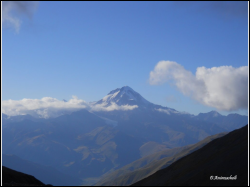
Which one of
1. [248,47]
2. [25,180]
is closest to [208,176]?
[248,47]

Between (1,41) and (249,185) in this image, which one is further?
(249,185)

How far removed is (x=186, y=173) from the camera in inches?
5315

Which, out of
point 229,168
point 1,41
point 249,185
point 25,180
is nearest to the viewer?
point 1,41

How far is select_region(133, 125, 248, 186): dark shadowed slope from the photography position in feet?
346

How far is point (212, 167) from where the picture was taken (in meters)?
125

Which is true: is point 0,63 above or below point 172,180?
above

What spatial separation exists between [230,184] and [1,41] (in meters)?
79.1

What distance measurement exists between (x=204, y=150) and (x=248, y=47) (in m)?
122

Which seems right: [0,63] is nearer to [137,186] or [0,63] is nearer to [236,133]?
[137,186]

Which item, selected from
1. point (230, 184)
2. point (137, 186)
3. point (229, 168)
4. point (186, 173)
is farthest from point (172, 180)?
point (230, 184)

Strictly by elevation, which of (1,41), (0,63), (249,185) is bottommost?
(249,185)

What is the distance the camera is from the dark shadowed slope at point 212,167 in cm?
10531

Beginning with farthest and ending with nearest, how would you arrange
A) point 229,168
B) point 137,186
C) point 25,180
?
1. point 137,186
2. point 25,180
3. point 229,168

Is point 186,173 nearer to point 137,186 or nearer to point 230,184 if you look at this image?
point 137,186
